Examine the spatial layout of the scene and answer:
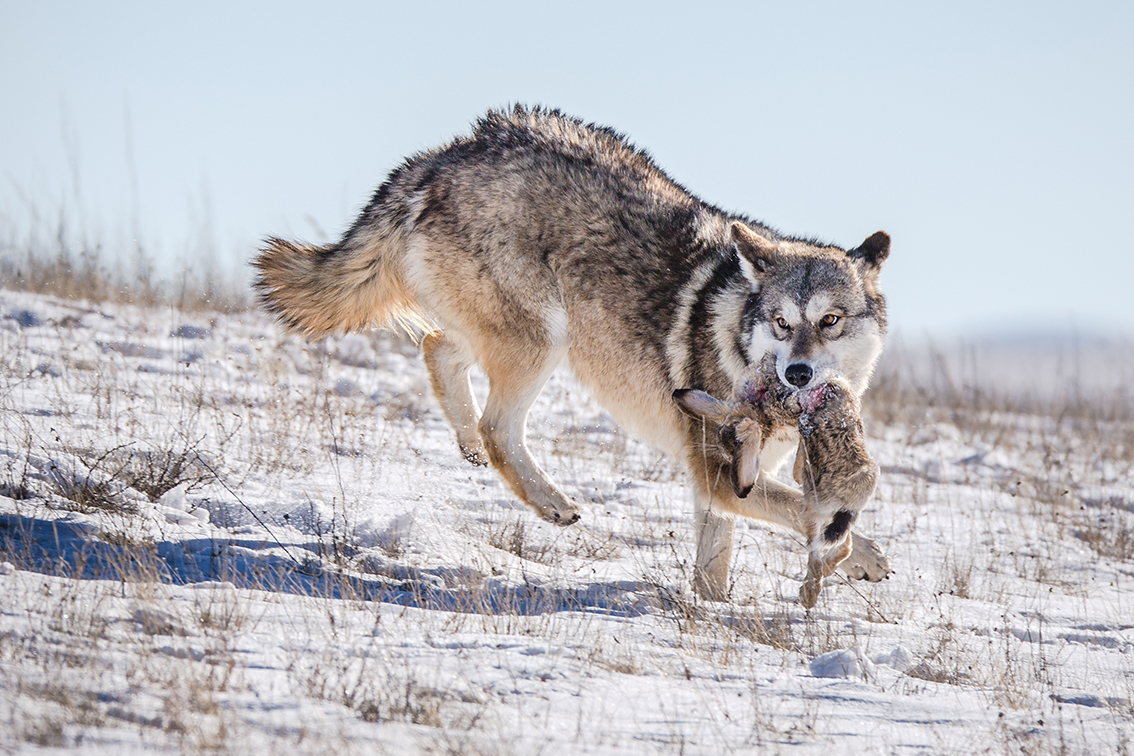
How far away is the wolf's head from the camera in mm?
4680

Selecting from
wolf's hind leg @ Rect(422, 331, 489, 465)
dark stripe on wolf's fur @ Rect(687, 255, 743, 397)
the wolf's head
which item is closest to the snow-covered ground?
wolf's hind leg @ Rect(422, 331, 489, 465)

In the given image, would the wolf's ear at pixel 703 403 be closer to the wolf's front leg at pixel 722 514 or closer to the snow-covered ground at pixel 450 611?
the wolf's front leg at pixel 722 514

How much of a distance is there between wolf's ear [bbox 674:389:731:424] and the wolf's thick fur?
10.5 inches

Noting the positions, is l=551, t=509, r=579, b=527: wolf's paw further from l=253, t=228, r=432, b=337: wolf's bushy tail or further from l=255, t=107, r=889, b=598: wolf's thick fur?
l=253, t=228, r=432, b=337: wolf's bushy tail

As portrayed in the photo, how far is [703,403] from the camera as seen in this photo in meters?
4.35

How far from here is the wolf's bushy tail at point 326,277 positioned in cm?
561

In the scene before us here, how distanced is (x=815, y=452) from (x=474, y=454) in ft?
8.60

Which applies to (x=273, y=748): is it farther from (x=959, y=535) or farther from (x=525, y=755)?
(x=959, y=535)

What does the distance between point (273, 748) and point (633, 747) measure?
97 cm

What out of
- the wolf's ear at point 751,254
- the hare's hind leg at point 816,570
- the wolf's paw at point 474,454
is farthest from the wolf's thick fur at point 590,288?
the wolf's paw at point 474,454

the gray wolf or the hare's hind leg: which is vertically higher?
the gray wolf

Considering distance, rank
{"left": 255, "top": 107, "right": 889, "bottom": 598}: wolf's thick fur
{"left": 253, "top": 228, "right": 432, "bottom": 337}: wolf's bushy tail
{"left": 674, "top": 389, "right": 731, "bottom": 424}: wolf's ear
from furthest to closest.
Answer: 1. {"left": 253, "top": 228, "right": 432, "bottom": 337}: wolf's bushy tail
2. {"left": 255, "top": 107, "right": 889, "bottom": 598}: wolf's thick fur
3. {"left": 674, "top": 389, "right": 731, "bottom": 424}: wolf's ear

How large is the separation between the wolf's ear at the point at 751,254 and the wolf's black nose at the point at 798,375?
2.04 ft

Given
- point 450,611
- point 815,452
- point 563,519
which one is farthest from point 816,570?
point 450,611
